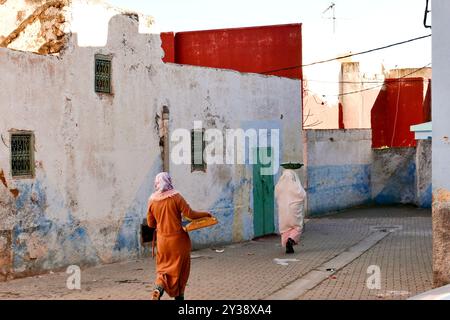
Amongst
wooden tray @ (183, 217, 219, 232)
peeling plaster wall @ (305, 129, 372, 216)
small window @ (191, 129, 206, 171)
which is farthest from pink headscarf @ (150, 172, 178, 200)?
peeling plaster wall @ (305, 129, 372, 216)

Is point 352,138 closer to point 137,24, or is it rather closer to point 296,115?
point 296,115

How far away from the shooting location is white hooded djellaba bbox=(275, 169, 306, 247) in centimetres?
1430

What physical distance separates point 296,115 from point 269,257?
5.59m

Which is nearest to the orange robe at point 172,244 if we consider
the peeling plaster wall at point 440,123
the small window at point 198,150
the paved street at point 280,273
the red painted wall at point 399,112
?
the paved street at point 280,273

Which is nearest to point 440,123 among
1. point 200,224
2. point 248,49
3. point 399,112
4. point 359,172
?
point 200,224

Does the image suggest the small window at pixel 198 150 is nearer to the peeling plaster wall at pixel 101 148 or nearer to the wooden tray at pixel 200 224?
the peeling plaster wall at pixel 101 148

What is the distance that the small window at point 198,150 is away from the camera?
49.3 ft

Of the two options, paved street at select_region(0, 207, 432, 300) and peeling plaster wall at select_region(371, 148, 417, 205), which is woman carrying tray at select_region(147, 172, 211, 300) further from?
peeling plaster wall at select_region(371, 148, 417, 205)

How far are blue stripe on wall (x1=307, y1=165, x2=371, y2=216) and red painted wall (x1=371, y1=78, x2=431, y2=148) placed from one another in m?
6.26

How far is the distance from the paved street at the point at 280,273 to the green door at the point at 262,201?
1.29 ft

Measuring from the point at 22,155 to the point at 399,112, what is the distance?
23.0m

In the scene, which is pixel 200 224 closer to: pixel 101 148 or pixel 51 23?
pixel 101 148

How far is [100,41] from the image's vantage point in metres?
12.6

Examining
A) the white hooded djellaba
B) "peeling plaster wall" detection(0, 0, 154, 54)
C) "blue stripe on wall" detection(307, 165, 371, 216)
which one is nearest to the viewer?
"peeling plaster wall" detection(0, 0, 154, 54)
